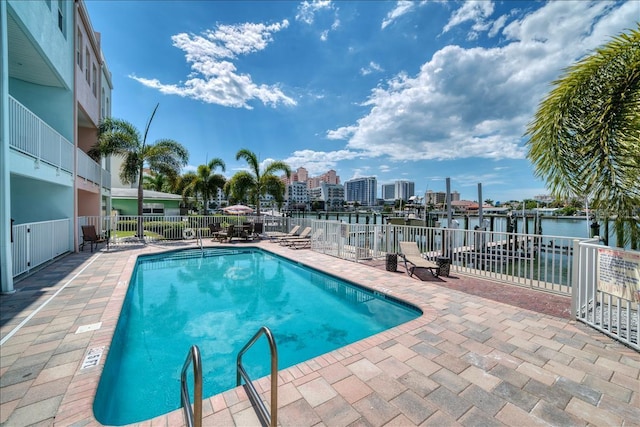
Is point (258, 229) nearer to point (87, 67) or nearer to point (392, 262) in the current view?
point (392, 262)

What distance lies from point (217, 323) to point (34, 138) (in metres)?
7.78

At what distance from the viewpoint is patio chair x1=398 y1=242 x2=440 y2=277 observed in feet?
23.6

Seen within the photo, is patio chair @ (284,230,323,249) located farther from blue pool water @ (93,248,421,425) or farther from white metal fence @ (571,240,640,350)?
white metal fence @ (571,240,640,350)

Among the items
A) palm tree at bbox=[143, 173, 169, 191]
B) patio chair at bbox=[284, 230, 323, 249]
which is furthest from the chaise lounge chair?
palm tree at bbox=[143, 173, 169, 191]

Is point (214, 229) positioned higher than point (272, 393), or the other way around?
point (214, 229)

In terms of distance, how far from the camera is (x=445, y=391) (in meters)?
2.59

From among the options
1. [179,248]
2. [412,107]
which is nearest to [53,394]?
[179,248]

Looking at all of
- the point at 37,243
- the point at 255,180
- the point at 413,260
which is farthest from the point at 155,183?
the point at 413,260

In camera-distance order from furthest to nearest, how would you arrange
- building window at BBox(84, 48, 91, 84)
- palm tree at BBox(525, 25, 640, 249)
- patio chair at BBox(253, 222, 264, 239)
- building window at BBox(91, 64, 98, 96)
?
patio chair at BBox(253, 222, 264, 239), building window at BBox(91, 64, 98, 96), building window at BBox(84, 48, 91, 84), palm tree at BBox(525, 25, 640, 249)

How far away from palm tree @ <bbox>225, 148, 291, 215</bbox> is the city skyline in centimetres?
62

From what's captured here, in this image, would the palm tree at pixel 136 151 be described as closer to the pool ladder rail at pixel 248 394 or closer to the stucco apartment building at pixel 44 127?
the stucco apartment building at pixel 44 127

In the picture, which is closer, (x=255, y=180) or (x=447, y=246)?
(x=447, y=246)

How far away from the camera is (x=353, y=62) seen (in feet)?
43.7

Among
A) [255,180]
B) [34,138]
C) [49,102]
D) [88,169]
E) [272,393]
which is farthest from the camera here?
[255,180]
